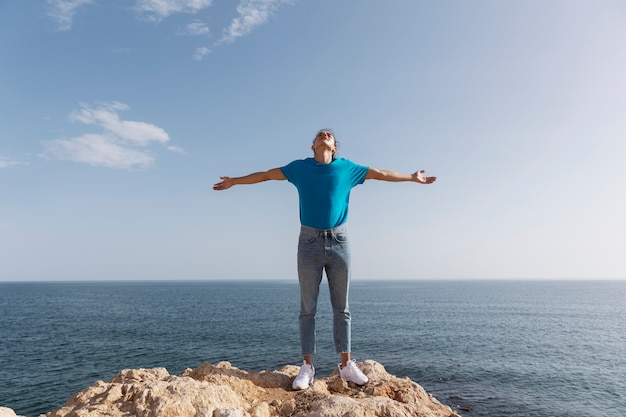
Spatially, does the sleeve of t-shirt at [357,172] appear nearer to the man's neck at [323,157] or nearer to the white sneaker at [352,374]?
the man's neck at [323,157]

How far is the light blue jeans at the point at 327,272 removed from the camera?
5.71 meters

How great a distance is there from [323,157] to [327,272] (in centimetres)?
176

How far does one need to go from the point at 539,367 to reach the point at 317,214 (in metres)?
32.4

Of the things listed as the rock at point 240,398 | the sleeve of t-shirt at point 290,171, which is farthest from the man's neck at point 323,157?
the rock at point 240,398

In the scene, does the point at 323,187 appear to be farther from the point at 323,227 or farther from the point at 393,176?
the point at 393,176

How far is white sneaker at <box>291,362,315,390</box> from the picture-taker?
563 cm

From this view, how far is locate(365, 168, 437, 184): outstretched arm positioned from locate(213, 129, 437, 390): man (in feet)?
0.05

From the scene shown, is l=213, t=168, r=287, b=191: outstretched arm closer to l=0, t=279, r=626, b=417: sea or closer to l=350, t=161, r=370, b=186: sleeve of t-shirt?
l=350, t=161, r=370, b=186: sleeve of t-shirt

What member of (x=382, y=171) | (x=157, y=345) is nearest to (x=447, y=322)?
(x=157, y=345)

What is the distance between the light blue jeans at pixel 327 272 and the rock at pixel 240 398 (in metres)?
0.72

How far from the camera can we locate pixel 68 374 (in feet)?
94.5

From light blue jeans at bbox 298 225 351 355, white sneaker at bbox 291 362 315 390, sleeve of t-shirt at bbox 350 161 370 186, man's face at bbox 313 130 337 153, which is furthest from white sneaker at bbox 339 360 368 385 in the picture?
man's face at bbox 313 130 337 153

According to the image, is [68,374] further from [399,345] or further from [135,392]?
[135,392]

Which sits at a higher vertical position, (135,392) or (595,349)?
(135,392)
